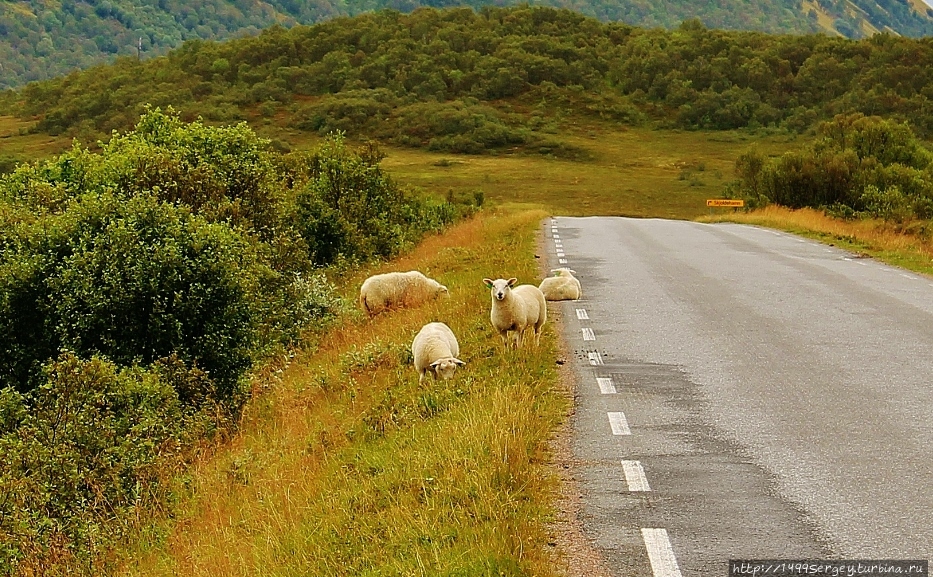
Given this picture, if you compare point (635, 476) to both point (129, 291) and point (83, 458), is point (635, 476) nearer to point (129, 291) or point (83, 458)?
point (83, 458)

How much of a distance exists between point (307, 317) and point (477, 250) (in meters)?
6.35

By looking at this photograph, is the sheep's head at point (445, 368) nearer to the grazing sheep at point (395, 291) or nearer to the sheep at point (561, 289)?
the sheep at point (561, 289)

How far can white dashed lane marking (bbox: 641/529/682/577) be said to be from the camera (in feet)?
18.4

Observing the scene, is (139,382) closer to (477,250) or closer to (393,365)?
(393,365)

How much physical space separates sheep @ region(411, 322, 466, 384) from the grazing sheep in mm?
6038

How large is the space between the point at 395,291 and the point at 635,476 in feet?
37.5

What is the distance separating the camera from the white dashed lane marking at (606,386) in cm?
1014

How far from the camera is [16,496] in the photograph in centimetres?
1027

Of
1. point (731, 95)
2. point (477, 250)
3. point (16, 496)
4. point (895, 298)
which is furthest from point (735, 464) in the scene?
point (731, 95)

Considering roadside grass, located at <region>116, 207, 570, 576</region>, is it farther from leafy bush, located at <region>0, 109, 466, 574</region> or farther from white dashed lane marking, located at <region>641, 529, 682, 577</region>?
leafy bush, located at <region>0, 109, 466, 574</region>

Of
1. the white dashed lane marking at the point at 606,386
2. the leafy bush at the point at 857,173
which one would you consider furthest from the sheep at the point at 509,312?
the leafy bush at the point at 857,173

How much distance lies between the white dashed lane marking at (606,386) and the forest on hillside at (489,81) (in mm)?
116218

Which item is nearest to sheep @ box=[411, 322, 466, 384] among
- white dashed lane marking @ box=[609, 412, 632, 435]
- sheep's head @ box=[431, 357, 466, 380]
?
sheep's head @ box=[431, 357, 466, 380]

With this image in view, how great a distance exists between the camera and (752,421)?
8.93 meters
